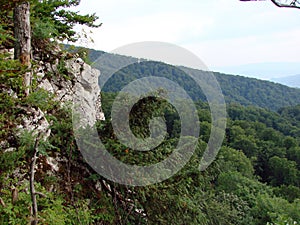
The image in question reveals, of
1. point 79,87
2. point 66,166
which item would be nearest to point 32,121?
point 66,166

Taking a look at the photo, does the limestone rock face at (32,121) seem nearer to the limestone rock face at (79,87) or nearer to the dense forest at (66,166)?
the dense forest at (66,166)

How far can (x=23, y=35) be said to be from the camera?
194 inches

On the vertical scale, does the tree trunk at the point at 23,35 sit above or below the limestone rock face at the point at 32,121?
above

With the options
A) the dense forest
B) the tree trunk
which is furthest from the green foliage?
the tree trunk

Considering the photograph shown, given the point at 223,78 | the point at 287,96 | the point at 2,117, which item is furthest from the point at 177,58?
the point at 287,96

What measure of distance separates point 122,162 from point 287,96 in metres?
106

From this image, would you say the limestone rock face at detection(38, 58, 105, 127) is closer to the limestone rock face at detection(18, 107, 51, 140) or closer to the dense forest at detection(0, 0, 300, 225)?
the dense forest at detection(0, 0, 300, 225)

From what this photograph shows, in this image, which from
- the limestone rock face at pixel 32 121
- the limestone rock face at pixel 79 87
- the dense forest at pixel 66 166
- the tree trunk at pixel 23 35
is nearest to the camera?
the dense forest at pixel 66 166

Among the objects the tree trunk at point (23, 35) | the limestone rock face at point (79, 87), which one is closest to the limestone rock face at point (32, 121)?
the tree trunk at point (23, 35)

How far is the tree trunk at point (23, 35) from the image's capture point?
4840 millimetres

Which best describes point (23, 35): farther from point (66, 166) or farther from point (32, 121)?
point (66, 166)

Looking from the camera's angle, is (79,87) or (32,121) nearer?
(32,121)

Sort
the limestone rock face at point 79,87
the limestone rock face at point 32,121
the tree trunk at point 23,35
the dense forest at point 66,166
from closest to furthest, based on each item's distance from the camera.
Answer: the dense forest at point 66,166 → the limestone rock face at point 32,121 → the tree trunk at point 23,35 → the limestone rock face at point 79,87

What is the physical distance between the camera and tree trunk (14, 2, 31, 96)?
4.84 meters
